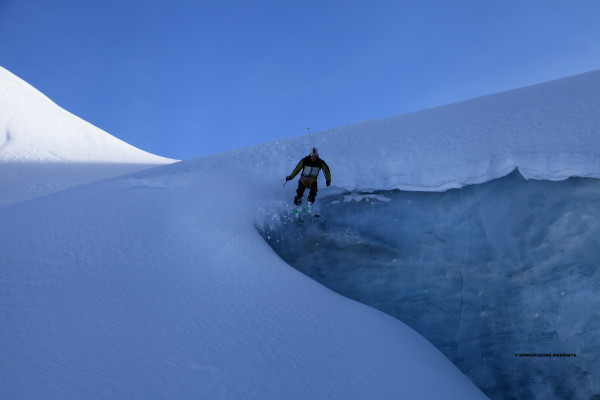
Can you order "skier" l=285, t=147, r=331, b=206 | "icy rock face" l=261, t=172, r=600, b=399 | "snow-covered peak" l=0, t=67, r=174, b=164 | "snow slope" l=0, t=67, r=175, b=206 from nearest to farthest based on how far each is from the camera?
1. "icy rock face" l=261, t=172, r=600, b=399
2. "skier" l=285, t=147, r=331, b=206
3. "snow slope" l=0, t=67, r=175, b=206
4. "snow-covered peak" l=0, t=67, r=174, b=164

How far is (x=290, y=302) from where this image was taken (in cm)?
418

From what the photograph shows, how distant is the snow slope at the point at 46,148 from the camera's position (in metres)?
9.44

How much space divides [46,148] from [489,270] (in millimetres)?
13850

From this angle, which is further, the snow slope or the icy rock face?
the snow slope

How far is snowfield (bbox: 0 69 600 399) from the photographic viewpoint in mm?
3061

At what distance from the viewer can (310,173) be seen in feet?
18.0

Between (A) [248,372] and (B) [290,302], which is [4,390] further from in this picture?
(B) [290,302]

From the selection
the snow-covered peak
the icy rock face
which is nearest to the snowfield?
the icy rock face

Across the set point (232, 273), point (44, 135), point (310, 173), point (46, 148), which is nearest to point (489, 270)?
point (310, 173)

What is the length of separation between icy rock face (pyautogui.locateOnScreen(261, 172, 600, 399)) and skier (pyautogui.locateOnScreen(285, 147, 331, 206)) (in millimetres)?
551

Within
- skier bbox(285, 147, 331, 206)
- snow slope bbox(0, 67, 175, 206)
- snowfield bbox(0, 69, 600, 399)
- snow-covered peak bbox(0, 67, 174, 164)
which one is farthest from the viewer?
snow-covered peak bbox(0, 67, 174, 164)

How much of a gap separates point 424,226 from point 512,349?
77.9 inches

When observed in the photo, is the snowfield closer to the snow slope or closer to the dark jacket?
the dark jacket

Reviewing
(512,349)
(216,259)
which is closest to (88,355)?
(216,259)
